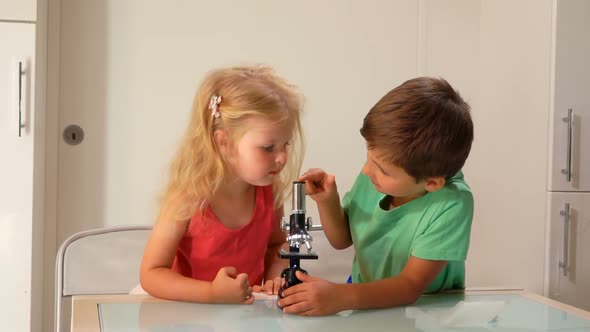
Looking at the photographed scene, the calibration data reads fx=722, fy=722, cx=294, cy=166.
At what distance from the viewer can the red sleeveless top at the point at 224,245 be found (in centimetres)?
136

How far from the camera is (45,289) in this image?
7.70 feet

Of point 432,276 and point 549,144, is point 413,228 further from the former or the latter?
point 549,144

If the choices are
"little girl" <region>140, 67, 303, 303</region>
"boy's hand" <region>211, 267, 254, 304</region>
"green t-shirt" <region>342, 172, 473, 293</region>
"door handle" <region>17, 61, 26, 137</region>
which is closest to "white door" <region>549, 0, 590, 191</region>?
"green t-shirt" <region>342, 172, 473, 293</region>

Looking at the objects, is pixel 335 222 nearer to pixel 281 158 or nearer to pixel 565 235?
pixel 281 158

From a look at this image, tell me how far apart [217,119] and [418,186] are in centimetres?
39

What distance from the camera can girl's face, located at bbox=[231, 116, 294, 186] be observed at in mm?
1296

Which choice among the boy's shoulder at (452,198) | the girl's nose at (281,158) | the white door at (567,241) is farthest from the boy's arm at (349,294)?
the white door at (567,241)

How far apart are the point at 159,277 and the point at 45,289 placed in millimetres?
1388

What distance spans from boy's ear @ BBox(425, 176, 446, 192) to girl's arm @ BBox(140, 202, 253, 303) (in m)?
0.37

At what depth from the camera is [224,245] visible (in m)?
1.40

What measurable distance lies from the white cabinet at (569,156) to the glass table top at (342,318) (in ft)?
4.04

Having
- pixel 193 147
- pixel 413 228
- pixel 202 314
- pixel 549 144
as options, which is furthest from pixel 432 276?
pixel 549 144

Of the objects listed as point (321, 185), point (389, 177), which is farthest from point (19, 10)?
point (389, 177)

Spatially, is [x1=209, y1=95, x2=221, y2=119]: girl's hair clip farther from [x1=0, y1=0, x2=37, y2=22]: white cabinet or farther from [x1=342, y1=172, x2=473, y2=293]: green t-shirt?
[x1=0, y1=0, x2=37, y2=22]: white cabinet
